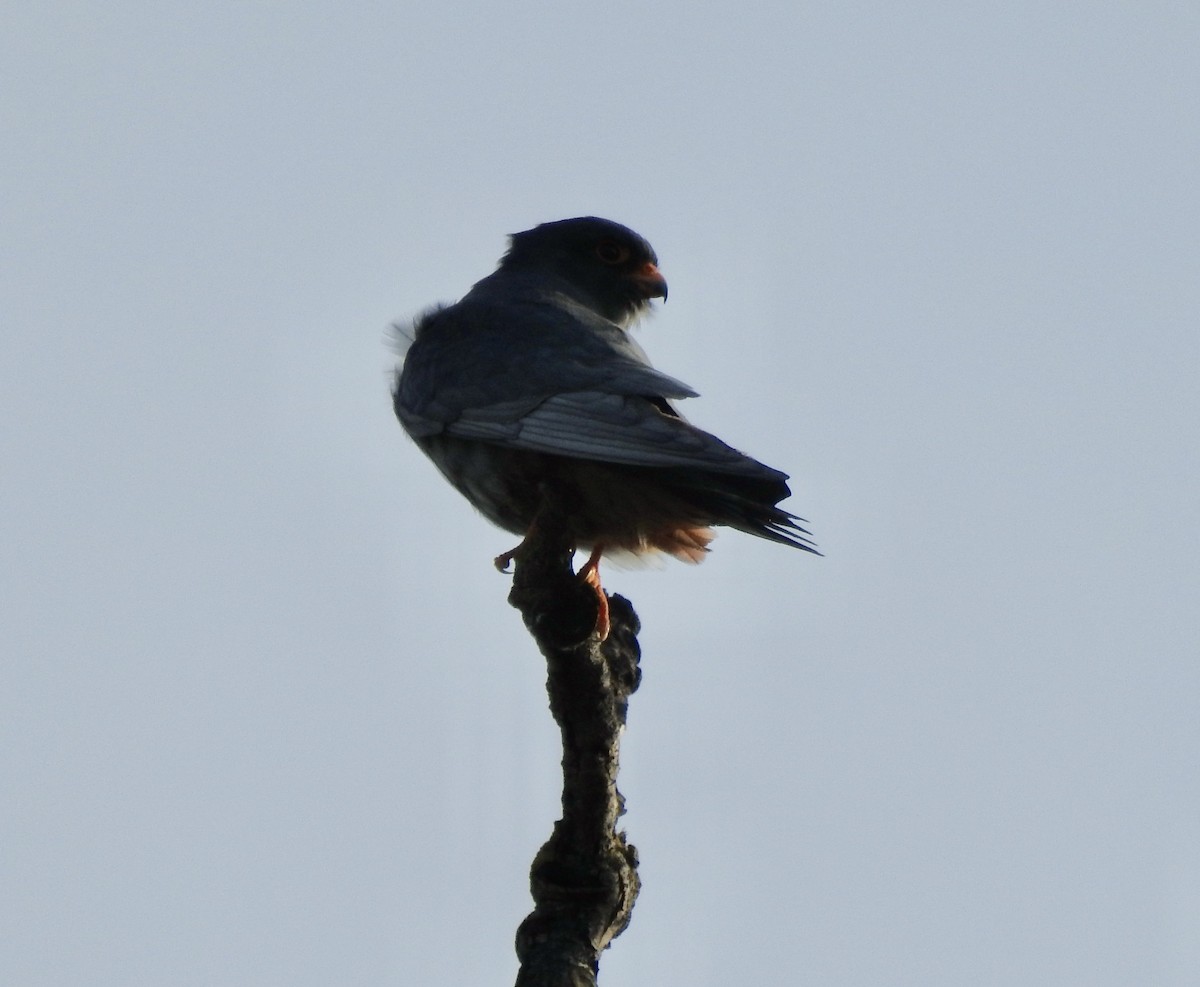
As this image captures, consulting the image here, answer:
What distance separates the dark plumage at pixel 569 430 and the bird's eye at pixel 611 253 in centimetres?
32

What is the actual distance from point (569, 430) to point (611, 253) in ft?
8.28

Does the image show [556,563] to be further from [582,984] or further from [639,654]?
[582,984]

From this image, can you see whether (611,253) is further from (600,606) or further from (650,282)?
(600,606)

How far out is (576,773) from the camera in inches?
180

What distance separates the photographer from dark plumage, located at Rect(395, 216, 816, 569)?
4.82 m

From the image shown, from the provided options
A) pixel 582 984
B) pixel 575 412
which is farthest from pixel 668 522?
pixel 582 984

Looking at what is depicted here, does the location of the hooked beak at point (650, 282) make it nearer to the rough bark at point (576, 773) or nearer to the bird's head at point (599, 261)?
the bird's head at point (599, 261)

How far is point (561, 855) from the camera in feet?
15.1

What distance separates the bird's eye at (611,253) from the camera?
7727mm

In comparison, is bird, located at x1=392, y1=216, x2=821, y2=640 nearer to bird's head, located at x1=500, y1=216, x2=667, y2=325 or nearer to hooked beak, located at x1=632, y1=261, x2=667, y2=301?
bird's head, located at x1=500, y1=216, x2=667, y2=325

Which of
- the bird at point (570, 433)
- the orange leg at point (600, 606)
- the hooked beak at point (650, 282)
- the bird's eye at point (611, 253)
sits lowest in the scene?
the orange leg at point (600, 606)

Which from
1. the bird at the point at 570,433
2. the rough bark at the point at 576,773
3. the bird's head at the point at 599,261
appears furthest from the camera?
the bird's head at the point at 599,261

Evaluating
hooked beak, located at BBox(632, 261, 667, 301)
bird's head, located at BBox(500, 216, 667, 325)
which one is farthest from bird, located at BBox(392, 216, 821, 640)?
hooked beak, located at BBox(632, 261, 667, 301)

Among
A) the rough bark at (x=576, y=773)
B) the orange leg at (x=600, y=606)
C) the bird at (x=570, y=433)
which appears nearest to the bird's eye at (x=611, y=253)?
the bird at (x=570, y=433)
